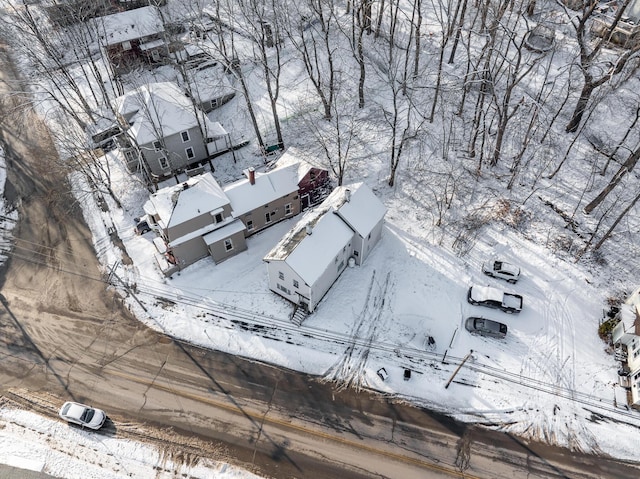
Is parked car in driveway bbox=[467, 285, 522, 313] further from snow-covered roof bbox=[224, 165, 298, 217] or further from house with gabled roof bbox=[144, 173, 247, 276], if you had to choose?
house with gabled roof bbox=[144, 173, 247, 276]

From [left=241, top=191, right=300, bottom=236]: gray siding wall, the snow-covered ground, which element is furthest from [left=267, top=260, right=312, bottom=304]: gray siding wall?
the snow-covered ground

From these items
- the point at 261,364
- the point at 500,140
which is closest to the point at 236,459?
the point at 261,364

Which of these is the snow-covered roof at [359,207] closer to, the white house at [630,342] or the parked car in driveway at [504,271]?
the parked car in driveway at [504,271]

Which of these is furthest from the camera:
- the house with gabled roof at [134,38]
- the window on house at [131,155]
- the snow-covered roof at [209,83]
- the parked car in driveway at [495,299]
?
the house with gabled roof at [134,38]

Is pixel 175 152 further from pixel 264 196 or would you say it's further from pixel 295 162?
pixel 295 162

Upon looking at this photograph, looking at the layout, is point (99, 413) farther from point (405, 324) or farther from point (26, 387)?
point (405, 324)

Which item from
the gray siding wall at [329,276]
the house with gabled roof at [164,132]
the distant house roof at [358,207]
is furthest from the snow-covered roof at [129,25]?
the gray siding wall at [329,276]

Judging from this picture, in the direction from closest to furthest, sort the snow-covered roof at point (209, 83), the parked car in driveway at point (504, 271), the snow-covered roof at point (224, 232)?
the parked car in driveway at point (504, 271) < the snow-covered roof at point (224, 232) < the snow-covered roof at point (209, 83)
